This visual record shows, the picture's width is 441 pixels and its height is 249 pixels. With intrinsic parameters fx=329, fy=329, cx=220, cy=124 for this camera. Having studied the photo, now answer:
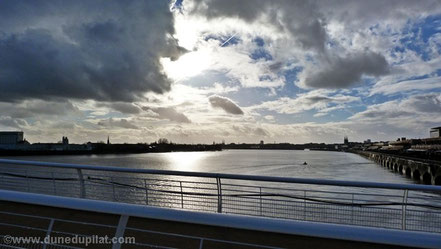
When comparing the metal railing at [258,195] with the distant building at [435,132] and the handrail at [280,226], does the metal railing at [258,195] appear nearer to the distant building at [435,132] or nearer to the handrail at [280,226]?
the handrail at [280,226]

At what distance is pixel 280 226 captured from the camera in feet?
6.39

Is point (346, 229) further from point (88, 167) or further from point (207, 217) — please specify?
point (88, 167)

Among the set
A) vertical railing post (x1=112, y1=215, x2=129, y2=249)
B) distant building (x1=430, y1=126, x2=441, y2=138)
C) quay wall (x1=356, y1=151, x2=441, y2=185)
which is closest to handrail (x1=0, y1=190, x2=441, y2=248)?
vertical railing post (x1=112, y1=215, x2=129, y2=249)

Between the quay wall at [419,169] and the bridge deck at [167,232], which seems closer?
the bridge deck at [167,232]

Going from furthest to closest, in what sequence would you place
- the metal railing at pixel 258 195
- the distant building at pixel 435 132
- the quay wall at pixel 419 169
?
the distant building at pixel 435 132, the quay wall at pixel 419 169, the metal railing at pixel 258 195

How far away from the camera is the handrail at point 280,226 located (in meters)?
1.79

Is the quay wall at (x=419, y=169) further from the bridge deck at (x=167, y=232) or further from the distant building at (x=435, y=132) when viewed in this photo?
the distant building at (x=435, y=132)


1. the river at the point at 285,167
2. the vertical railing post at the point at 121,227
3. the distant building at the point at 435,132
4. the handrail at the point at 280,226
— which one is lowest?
the river at the point at 285,167

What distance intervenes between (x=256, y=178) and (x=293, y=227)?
11.6ft

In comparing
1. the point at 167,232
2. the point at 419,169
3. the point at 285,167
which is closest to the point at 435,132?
the point at 285,167

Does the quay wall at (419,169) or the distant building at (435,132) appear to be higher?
the distant building at (435,132)

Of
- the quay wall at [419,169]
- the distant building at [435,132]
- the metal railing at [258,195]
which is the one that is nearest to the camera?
the metal railing at [258,195]

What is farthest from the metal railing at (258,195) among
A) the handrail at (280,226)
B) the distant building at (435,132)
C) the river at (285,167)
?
the distant building at (435,132)

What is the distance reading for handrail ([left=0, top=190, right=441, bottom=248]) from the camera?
5.86ft
